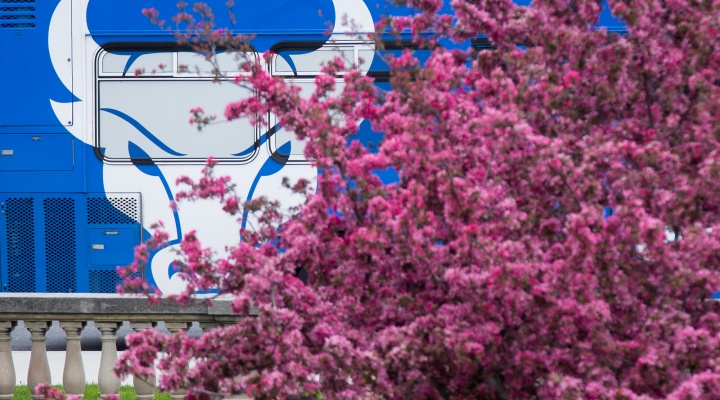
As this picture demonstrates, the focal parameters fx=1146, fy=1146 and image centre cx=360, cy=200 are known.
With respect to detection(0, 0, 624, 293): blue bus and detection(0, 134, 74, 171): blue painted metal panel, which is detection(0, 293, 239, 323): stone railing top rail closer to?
detection(0, 0, 624, 293): blue bus

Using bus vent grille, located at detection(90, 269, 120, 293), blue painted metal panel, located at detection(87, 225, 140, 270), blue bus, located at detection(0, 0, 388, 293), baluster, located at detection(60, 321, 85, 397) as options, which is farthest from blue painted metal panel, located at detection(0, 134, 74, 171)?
baluster, located at detection(60, 321, 85, 397)

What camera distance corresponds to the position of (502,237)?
3789 mm

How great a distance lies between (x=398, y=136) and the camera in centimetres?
408

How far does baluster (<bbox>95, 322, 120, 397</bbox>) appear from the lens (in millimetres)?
6473

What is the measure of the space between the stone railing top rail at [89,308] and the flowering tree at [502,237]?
183cm

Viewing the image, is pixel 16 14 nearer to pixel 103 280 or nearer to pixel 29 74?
pixel 29 74

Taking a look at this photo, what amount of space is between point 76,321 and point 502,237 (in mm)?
3451

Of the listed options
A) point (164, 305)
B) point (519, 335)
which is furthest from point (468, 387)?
point (164, 305)

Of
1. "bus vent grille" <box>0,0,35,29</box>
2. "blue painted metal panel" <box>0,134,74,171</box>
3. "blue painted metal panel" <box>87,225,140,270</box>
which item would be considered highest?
"bus vent grille" <box>0,0,35,29</box>

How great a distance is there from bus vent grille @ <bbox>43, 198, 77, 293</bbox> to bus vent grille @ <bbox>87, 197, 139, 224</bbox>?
18 cm

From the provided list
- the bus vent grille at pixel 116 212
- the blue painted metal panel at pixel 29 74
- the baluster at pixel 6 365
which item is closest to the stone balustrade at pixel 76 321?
the baluster at pixel 6 365

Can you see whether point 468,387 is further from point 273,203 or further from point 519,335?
point 273,203

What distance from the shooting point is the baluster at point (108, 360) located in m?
6.47

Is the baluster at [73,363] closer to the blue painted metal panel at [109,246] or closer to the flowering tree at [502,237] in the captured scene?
the flowering tree at [502,237]
